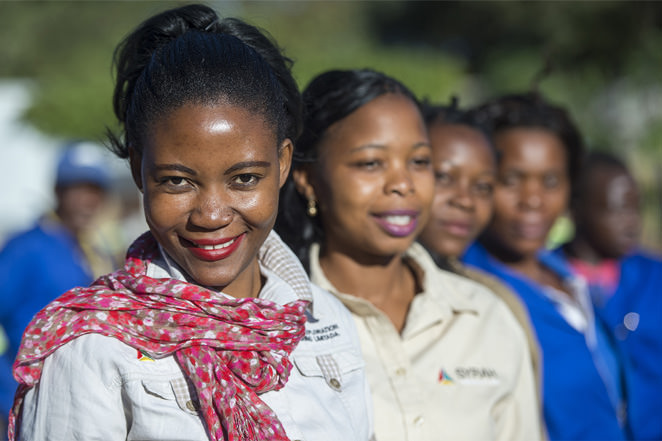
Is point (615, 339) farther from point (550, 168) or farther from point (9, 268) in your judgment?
point (9, 268)


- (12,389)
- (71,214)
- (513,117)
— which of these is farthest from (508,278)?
(71,214)

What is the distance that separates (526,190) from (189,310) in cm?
233

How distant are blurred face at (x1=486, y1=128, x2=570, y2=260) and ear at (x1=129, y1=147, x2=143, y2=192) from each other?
221 cm

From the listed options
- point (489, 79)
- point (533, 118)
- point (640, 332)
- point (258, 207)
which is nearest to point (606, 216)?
point (640, 332)

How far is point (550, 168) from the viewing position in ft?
11.9

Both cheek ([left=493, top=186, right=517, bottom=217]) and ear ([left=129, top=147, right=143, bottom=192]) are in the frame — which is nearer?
ear ([left=129, top=147, right=143, bottom=192])

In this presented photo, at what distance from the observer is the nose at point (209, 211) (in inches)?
67.3

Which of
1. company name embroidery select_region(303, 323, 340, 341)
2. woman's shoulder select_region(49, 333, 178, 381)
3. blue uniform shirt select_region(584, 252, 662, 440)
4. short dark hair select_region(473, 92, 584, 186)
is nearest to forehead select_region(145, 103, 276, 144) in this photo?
woman's shoulder select_region(49, 333, 178, 381)

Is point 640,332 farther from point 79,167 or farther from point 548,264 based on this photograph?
point 79,167

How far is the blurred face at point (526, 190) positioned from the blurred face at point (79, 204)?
3.50 m

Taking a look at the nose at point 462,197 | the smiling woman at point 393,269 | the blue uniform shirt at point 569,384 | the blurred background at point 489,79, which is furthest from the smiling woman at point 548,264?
the blurred background at point 489,79

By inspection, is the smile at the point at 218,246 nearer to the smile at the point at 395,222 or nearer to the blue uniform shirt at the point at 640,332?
the smile at the point at 395,222

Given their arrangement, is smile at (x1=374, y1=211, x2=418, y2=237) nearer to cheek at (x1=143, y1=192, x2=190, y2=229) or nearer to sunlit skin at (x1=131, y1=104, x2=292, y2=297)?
sunlit skin at (x1=131, y1=104, x2=292, y2=297)

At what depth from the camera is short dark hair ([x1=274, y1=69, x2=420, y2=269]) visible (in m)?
2.56
